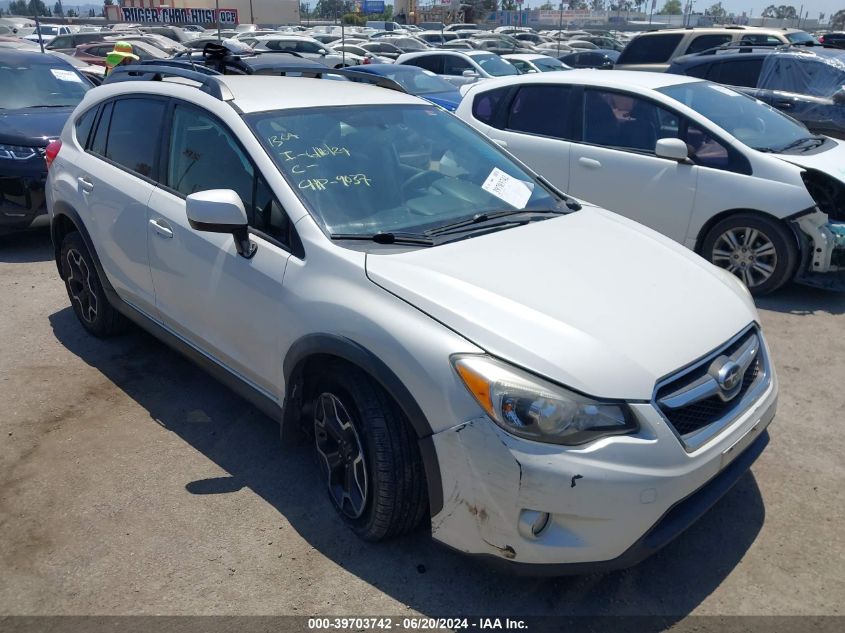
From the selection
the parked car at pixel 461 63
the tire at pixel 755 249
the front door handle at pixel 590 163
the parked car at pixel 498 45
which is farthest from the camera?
the parked car at pixel 498 45

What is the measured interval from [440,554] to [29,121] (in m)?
6.54

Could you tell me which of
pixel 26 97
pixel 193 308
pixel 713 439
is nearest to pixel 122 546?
pixel 193 308

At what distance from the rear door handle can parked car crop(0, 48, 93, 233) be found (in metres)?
2.71

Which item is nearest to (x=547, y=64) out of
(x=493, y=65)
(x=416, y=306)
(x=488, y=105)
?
(x=493, y=65)

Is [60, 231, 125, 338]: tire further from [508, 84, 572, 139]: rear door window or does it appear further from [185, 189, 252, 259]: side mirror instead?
[508, 84, 572, 139]: rear door window

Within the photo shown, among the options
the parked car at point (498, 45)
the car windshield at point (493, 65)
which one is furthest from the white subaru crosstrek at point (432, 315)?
the parked car at point (498, 45)

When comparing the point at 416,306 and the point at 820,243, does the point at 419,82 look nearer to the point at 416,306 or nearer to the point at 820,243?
the point at 820,243

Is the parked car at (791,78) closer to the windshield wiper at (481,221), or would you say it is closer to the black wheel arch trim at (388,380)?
the windshield wiper at (481,221)

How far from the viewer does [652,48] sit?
48.1 ft

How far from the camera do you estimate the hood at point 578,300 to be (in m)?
2.49

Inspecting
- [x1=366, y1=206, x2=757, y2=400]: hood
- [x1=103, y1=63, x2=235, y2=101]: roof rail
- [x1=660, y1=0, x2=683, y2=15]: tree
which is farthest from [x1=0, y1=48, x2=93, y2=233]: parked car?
[x1=660, y1=0, x2=683, y2=15]: tree

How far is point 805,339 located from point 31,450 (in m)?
4.87

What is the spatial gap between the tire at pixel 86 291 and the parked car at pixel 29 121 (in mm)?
2186

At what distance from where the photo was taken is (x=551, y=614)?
2678 mm
